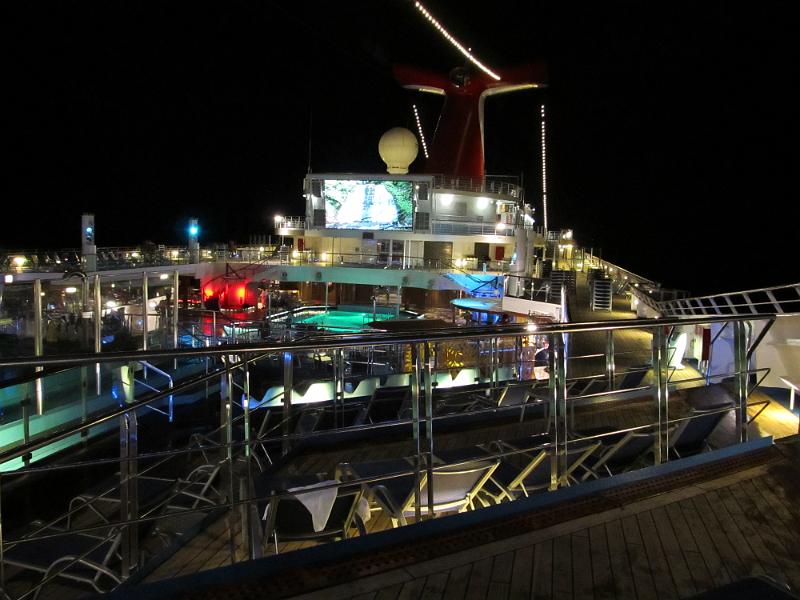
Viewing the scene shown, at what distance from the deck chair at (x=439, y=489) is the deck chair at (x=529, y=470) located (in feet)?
0.74

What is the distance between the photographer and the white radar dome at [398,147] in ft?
101

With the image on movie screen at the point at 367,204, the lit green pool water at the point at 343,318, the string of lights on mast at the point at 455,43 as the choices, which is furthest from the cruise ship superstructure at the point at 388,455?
the string of lights on mast at the point at 455,43

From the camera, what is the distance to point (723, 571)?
239 centimetres

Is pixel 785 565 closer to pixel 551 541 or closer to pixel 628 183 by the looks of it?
pixel 551 541

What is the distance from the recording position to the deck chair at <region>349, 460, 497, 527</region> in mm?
3260

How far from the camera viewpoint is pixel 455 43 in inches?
1337

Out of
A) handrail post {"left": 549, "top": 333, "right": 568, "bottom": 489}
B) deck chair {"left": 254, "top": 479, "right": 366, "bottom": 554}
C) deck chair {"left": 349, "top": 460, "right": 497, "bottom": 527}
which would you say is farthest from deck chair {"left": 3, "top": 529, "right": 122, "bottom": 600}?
handrail post {"left": 549, "top": 333, "right": 568, "bottom": 489}

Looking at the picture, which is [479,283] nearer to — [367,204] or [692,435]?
[367,204]

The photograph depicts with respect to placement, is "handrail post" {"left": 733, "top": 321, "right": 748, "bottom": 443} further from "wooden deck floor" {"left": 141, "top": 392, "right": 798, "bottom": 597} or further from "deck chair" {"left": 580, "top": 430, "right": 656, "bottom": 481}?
"wooden deck floor" {"left": 141, "top": 392, "right": 798, "bottom": 597}

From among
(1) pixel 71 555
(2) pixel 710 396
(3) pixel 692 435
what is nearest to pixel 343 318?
(2) pixel 710 396

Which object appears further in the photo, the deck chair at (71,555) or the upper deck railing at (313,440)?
the deck chair at (71,555)

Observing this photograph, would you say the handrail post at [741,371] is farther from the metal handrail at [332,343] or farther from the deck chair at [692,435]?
the deck chair at [692,435]

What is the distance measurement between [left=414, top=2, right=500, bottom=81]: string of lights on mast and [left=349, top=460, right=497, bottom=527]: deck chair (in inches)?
1272

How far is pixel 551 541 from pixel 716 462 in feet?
5.14
